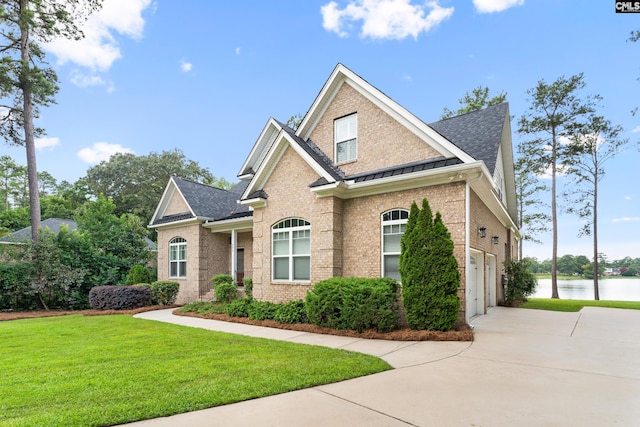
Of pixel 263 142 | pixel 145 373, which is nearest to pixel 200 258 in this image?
pixel 263 142

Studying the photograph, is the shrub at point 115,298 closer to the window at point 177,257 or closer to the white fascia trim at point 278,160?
the window at point 177,257

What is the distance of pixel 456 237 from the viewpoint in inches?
335

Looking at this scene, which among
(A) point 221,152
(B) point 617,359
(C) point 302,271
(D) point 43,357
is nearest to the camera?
(B) point 617,359

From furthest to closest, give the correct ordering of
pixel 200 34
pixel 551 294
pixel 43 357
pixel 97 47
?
1. pixel 551 294
2. pixel 97 47
3. pixel 200 34
4. pixel 43 357

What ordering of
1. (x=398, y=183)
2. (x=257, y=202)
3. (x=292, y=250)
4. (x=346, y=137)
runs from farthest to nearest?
(x=257, y=202) < (x=346, y=137) < (x=292, y=250) < (x=398, y=183)

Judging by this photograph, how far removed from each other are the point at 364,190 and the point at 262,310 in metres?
5.01

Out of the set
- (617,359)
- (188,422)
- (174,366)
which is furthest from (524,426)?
(174,366)

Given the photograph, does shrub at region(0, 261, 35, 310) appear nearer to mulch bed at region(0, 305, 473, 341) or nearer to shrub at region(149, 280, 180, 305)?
shrub at region(149, 280, 180, 305)

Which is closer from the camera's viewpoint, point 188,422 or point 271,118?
point 188,422

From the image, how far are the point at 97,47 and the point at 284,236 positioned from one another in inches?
654

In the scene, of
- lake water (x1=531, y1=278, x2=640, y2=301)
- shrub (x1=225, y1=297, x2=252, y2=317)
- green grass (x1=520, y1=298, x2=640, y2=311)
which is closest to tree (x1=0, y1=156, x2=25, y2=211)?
shrub (x1=225, y1=297, x2=252, y2=317)

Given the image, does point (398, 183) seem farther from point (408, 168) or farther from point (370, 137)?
point (370, 137)

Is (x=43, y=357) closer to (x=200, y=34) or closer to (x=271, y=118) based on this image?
(x=271, y=118)

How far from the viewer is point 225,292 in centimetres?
1317
